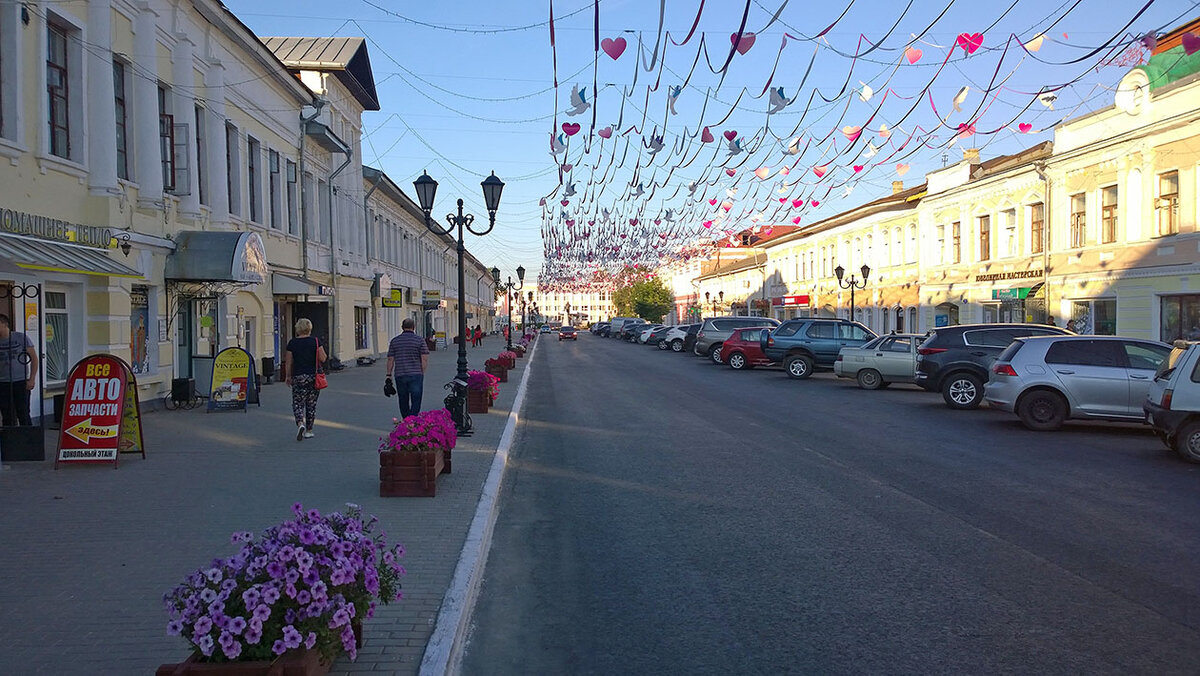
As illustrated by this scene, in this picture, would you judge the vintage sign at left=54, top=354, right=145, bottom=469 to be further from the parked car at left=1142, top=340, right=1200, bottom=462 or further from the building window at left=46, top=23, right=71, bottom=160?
the parked car at left=1142, top=340, right=1200, bottom=462

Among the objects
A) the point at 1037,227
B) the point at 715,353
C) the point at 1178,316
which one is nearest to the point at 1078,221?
the point at 1037,227

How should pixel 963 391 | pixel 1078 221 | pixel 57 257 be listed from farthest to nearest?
pixel 1078 221, pixel 963 391, pixel 57 257

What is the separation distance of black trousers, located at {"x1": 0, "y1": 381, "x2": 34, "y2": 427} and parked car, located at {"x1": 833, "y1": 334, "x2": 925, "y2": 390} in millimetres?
17707

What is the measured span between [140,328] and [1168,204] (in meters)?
26.6

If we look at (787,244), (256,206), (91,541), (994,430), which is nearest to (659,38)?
(91,541)

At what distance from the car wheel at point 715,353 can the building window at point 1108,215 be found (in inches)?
519

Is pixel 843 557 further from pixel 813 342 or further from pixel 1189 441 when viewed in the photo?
pixel 813 342

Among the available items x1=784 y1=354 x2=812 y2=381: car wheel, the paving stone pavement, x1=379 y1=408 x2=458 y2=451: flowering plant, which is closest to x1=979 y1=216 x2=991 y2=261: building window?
x1=784 y1=354 x2=812 y2=381: car wheel

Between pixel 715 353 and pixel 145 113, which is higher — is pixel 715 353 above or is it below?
below

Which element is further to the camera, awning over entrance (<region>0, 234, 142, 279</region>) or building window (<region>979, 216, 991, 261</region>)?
building window (<region>979, 216, 991, 261</region>)

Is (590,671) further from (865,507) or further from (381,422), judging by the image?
(381,422)

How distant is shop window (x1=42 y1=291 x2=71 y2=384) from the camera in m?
13.7

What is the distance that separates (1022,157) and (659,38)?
92.1 ft

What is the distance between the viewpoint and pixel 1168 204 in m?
25.0
